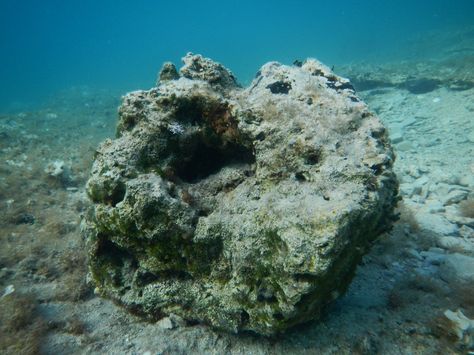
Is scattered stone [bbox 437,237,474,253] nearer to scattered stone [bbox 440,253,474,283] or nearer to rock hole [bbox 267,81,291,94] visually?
scattered stone [bbox 440,253,474,283]

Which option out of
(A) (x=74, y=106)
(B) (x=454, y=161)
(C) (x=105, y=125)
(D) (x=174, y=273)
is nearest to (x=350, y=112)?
(D) (x=174, y=273)

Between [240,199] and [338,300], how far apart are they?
1751 millimetres

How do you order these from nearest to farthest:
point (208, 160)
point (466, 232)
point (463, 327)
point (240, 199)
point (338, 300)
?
point (463, 327), point (240, 199), point (338, 300), point (208, 160), point (466, 232)

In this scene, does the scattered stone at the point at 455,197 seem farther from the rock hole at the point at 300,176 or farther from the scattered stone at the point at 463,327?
the rock hole at the point at 300,176

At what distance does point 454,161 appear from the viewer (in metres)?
7.89

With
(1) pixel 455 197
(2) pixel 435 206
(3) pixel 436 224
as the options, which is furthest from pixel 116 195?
(1) pixel 455 197

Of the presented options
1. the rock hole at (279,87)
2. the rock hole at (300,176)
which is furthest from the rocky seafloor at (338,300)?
the rock hole at (279,87)

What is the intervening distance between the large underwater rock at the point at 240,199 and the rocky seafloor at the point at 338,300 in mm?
372

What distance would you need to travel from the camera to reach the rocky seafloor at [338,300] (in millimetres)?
3352

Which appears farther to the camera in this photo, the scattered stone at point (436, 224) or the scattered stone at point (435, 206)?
the scattered stone at point (435, 206)

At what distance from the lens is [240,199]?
11.7 feet

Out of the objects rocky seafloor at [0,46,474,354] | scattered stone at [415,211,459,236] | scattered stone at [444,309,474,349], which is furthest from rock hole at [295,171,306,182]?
scattered stone at [415,211,459,236]

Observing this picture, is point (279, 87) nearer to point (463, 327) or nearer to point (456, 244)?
point (463, 327)

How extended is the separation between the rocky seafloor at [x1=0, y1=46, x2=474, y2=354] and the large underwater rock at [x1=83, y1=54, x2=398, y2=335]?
14.6 inches
